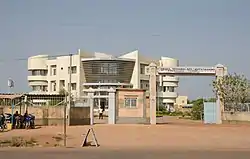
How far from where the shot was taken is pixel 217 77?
4994 cm

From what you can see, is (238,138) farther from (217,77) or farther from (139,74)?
(139,74)

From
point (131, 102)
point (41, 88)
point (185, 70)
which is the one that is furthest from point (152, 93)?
point (41, 88)

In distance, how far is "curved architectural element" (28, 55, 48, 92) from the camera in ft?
424

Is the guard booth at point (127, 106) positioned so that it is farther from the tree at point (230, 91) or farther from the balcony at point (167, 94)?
the balcony at point (167, 94)

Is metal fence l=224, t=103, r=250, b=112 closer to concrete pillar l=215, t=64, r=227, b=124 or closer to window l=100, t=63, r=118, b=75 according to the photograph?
concrete pillar l=215, t=64, r=227, b=124

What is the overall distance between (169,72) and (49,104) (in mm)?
14150

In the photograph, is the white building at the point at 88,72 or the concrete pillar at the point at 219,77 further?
the white building at the point at 88,72

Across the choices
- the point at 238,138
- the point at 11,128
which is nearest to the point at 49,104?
the point at 11,128

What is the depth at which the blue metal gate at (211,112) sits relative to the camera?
48750 mm

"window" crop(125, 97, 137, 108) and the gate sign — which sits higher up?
the gate sign

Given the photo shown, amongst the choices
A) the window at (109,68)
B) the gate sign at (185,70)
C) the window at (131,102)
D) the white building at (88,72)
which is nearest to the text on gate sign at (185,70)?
the gate sign at (185,70)

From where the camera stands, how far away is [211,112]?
4925 cm

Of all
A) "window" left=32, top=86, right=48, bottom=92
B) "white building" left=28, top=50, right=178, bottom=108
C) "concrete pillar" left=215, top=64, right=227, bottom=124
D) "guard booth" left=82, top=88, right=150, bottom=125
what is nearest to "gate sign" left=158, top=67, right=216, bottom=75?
"concrete pillar" left=215, top=64, right=227, bottom=124

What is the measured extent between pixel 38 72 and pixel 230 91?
8798 centimetres
